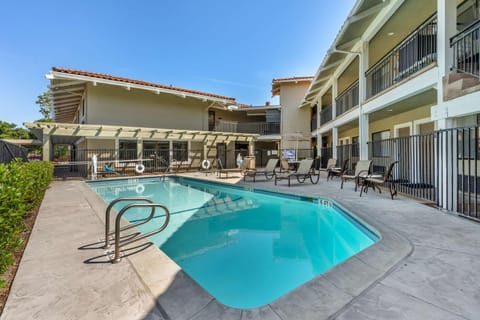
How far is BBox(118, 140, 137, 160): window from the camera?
1504 centimetres

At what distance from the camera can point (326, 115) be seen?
1585 cm

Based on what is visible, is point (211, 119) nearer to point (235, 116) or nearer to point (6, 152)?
point (235, 116)

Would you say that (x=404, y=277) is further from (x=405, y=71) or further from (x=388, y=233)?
(x=405, y=71)

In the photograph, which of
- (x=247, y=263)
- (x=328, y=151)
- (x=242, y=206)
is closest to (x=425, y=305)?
(x=247, y=263)

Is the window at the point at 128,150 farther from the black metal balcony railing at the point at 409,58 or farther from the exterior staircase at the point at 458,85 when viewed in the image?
the exterior staircase at the point at 458,85

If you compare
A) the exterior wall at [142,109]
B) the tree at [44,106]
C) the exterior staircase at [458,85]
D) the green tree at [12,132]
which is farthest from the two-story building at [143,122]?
the green tree at [12,132]

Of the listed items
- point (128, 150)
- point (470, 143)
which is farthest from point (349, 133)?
point (128, 150)

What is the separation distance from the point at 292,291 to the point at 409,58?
929cm

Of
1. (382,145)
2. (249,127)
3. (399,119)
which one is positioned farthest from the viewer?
(249,127)

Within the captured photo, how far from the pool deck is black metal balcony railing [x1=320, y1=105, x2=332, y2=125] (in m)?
12.5

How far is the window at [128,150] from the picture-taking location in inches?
592

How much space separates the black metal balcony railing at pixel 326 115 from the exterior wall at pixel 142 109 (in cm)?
884

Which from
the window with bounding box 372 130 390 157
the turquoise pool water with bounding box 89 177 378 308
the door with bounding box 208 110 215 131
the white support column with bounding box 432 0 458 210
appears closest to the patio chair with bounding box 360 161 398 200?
the white support column with bounding box 432 0 458 210

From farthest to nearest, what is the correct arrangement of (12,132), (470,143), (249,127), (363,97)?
(12,132) → (249,127) → (363,97) → (470,143)
